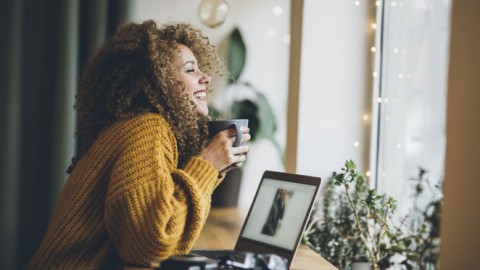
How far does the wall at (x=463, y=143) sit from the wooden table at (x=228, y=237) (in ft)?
1.40

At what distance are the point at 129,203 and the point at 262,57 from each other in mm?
2141

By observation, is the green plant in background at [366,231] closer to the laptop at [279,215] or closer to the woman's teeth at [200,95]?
the laptop at [279,215]

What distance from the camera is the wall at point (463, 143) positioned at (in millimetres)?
1024

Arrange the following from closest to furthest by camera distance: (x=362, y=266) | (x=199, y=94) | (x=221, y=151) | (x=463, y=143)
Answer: (x=463, y=143) < (x=221, y=151) < (x=199, y=94) < (x=362, y=266)

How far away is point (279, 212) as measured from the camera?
146 cm

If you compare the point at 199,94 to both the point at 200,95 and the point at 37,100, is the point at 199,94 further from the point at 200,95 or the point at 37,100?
the point at 37,100

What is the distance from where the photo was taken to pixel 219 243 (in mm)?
1866

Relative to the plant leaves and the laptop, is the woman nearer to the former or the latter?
the laptop

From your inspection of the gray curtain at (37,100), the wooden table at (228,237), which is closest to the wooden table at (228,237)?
the wooden table at (228,237)

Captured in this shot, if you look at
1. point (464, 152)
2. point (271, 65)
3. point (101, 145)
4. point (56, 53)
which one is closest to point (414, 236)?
point (464, 152)

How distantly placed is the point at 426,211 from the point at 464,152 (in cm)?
61

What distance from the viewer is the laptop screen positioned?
1392 mm

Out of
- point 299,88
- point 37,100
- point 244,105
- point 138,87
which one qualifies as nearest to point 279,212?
point 138,87

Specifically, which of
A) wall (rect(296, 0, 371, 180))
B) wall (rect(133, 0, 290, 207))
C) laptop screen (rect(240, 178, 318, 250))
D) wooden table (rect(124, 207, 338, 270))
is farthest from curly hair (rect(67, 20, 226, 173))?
wall (rect(133, 0, 290, 207))
